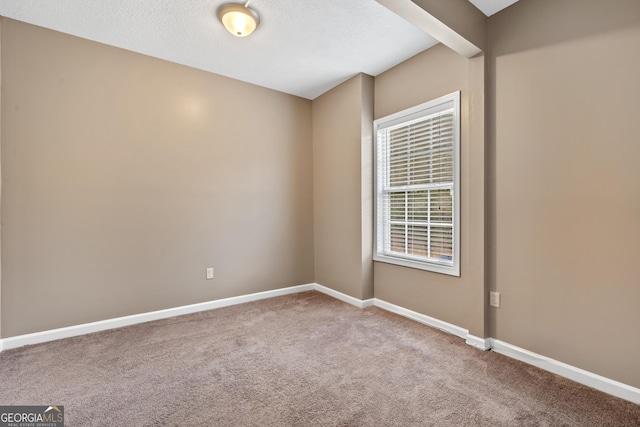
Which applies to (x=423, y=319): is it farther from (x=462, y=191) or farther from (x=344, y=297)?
(x=462, y=191)

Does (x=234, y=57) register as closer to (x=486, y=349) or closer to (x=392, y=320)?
(x=392, y=320)

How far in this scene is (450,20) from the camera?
2131mm

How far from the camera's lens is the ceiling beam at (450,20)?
194cm

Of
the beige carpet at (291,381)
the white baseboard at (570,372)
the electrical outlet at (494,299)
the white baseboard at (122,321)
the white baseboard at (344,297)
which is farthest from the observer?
the white baseboard at (344,297)

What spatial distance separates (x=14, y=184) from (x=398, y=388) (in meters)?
3.40

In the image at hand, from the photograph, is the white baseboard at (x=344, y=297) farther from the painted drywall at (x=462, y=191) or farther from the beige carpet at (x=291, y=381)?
the beige carpet at (x=291, y=381)

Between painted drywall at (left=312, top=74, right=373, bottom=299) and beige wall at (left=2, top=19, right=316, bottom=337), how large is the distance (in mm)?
419

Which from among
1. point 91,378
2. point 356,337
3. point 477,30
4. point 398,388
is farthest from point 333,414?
point 477,30

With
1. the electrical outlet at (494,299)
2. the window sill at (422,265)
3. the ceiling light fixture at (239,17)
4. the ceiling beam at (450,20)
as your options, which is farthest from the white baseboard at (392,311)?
the ceiling light fixture at (239,17)

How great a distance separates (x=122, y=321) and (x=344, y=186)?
278 centimetres

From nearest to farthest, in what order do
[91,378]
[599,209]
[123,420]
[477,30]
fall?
1. [123,420]
2. [599,209]
3. [91,378]
4. [477,30]

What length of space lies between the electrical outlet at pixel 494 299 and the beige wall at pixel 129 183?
2.45 meters

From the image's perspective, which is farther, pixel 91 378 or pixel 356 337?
pixel 356 337

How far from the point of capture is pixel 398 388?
1.91m
